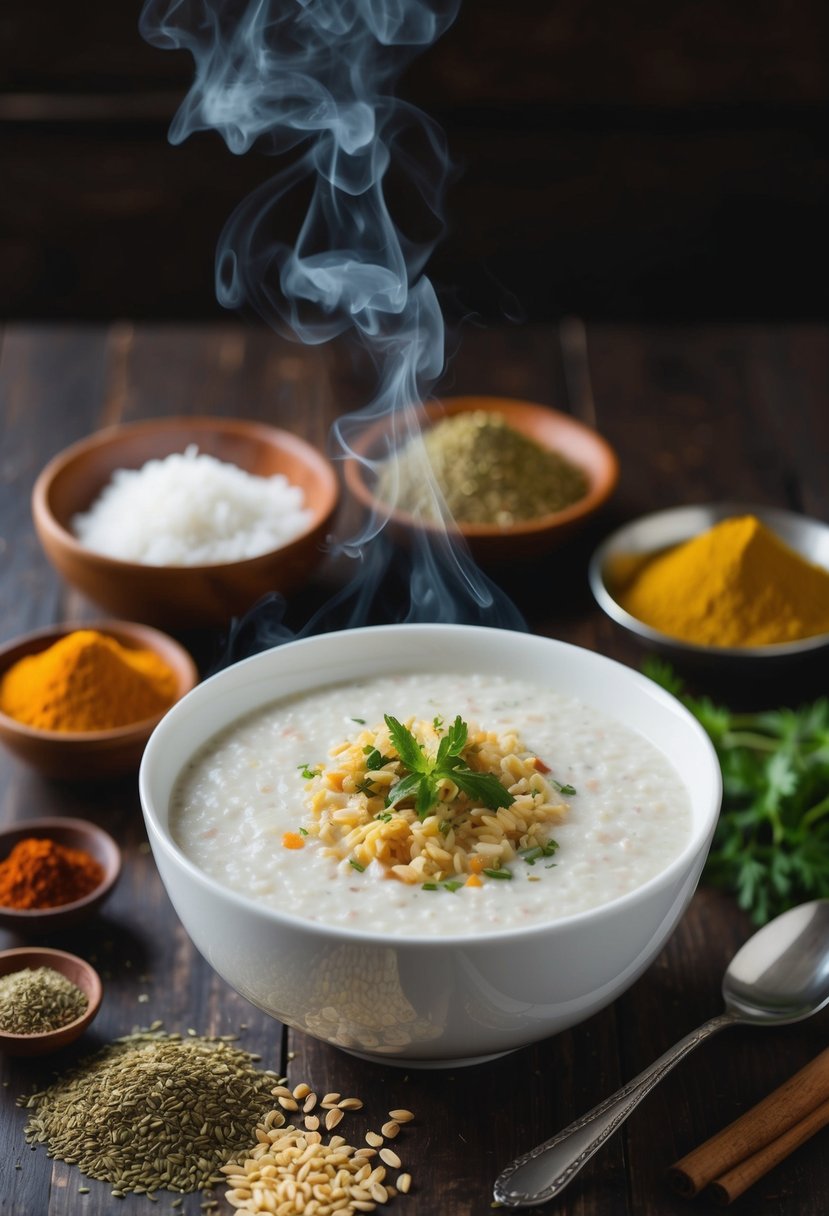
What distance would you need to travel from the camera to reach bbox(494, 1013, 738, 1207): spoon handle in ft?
5.31

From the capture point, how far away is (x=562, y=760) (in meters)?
1.98

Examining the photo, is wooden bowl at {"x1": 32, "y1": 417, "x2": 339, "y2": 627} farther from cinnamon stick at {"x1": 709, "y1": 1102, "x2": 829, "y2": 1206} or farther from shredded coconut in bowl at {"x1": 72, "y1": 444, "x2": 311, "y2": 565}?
cinnamon stick at {"x1": 709, "y1": 1102, "x2": 829, "y2": 1206}

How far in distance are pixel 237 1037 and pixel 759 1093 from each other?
2.21 ft

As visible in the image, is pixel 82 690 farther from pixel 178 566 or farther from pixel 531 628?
pixel 531 628

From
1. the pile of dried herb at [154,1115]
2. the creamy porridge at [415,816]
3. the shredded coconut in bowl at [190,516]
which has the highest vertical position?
the creamy porridge at [415,816]

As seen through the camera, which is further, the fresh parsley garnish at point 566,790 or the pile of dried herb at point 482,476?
the pile of dried herb at point 482,476

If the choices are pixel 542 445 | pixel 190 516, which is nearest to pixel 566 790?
pixel 190 516

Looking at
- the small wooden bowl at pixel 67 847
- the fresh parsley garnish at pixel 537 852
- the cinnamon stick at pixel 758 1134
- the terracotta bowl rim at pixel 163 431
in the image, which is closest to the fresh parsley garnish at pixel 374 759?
the fresh parsley garnish at pixel 537 852

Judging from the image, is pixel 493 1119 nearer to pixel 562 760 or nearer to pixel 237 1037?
pixel 237 1037

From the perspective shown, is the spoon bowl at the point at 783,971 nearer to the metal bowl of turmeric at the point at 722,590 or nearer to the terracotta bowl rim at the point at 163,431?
the metal bowl of turmeric at the point at 722,590

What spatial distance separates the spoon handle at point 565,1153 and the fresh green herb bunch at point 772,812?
486 mm

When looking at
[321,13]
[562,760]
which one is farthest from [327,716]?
[321,13]

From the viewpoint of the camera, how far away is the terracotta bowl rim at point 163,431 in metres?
2.64

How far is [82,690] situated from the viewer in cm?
238
